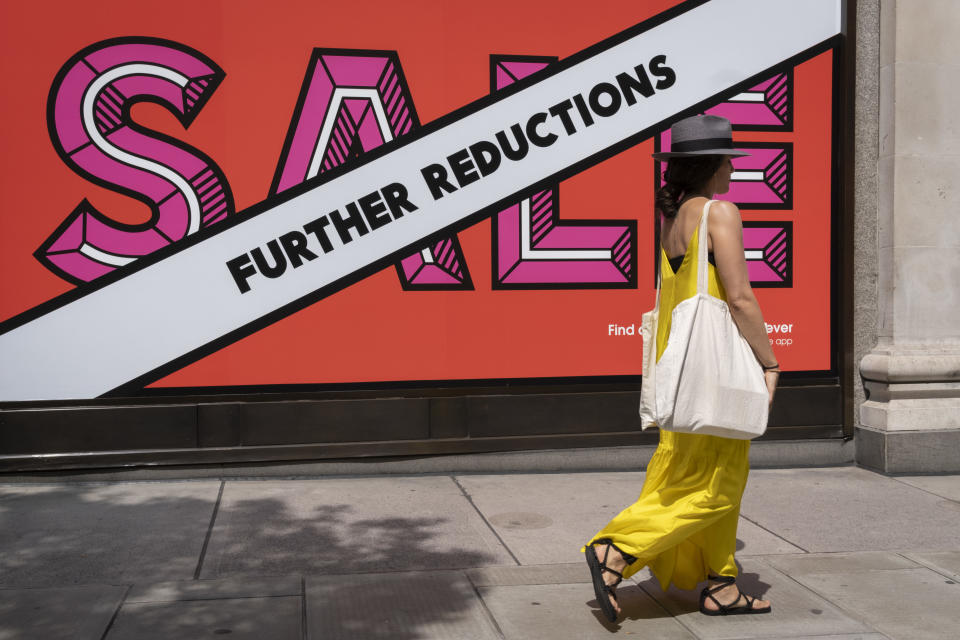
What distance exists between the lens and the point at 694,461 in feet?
13.0

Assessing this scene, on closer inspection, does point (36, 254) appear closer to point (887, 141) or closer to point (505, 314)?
point (505, 314)

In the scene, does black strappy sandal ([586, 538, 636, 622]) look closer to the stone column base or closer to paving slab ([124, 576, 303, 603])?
paving slab ([124, 576, 303, 603])

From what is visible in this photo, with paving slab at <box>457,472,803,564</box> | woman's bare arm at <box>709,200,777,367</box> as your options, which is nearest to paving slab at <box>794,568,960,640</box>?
paving slab at <box>457,472,803,564</box>

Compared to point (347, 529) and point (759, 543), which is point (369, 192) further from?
point (759, 543)

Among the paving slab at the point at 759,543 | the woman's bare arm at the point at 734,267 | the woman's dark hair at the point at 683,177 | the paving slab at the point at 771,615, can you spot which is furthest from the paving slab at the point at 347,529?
the woman's dark hair at the point at 683,177

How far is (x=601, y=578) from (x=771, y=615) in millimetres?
787

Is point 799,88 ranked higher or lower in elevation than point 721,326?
higher

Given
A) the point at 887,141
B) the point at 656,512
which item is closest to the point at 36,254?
the point at 656,512

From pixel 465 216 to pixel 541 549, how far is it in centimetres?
256

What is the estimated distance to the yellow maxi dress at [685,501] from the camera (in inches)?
153

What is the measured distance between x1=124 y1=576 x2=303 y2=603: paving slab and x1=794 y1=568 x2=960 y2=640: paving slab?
2.32 meters

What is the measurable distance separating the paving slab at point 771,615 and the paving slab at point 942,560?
0.79 meters

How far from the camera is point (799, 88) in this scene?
7090 millimetres

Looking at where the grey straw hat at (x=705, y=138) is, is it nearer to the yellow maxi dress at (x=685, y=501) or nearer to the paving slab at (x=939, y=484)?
the yellow maxi dress at (x=685, y=501)
